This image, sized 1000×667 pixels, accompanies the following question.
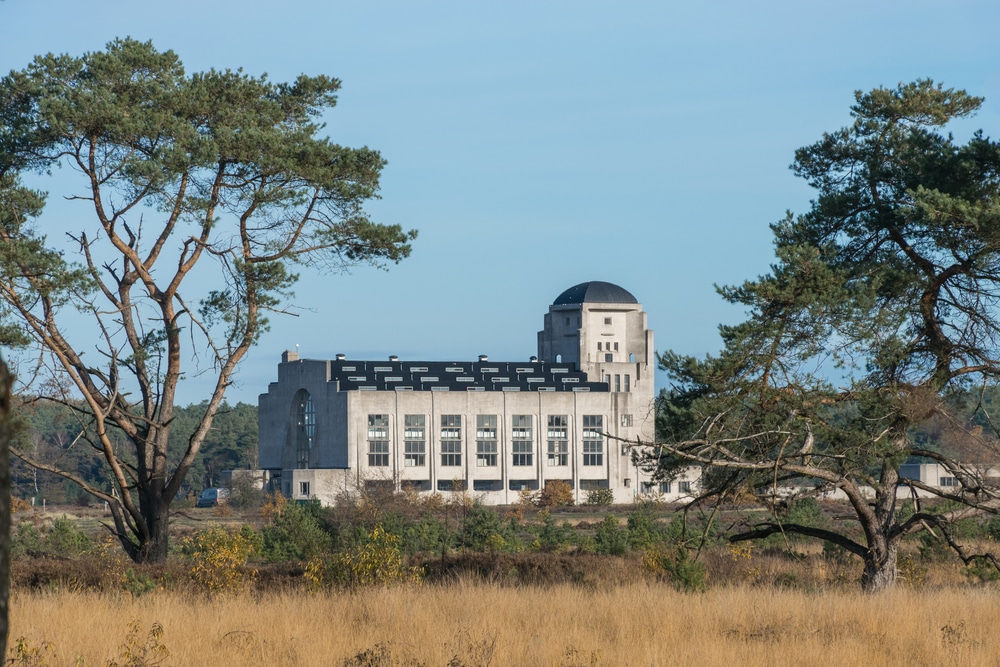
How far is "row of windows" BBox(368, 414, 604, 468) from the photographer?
9294 cm

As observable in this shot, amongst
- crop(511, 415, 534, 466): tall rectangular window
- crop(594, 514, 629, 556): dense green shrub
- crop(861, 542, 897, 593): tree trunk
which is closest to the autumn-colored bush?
crop(511, 415, 534, 466): tall rectangular window

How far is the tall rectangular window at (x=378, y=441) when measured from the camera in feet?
304

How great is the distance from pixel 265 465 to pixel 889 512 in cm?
9426

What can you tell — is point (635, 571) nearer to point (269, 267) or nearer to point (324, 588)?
point (324, 588)

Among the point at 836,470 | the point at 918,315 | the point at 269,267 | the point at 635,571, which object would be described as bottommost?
the point at 635,571

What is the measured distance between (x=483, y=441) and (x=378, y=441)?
28.9 ft

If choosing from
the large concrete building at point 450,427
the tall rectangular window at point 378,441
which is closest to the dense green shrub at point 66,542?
the large concrete building at point 450,427

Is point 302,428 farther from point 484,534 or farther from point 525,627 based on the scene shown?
point 525,627

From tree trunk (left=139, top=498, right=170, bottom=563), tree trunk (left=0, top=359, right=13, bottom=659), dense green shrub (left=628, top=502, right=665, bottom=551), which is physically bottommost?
dense green shrub (left=628, top=502, right=665, bottom=551)

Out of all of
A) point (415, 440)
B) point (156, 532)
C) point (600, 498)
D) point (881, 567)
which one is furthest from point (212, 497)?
point (881, 567)

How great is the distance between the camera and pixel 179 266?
19.6m

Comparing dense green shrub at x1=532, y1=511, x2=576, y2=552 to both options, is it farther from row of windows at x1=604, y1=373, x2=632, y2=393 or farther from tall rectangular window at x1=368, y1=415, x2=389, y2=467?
row of windows at x1=604, y1=373, x2=632, y2=393

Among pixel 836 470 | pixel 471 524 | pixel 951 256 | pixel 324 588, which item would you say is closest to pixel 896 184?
pixel 951 256

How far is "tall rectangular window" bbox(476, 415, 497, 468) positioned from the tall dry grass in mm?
79289
